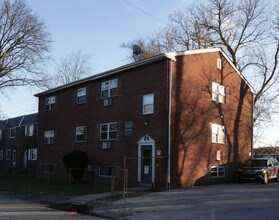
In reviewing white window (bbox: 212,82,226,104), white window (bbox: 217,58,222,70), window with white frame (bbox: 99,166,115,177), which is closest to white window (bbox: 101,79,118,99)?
window with white frame (bbox: 99,166,115,177)

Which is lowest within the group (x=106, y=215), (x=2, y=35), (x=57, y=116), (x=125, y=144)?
(x=106, y=215)

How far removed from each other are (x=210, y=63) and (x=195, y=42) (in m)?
17.7

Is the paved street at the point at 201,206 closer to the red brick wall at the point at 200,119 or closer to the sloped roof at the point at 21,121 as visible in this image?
the red brick wall at the point at 200,119

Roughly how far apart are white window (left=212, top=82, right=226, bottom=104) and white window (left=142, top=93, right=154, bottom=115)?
478 centimetres

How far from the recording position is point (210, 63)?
25.8 metres

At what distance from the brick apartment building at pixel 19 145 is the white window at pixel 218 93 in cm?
2296

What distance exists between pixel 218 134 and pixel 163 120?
18.5 ft

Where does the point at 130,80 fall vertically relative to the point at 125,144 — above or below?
above

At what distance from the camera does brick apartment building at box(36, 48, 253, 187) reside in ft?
74.0

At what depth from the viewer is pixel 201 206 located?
1580 cm

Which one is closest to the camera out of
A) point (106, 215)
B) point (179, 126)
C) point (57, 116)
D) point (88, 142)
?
point (106, 215)

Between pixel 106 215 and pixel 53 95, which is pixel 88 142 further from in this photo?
pixel 106 215

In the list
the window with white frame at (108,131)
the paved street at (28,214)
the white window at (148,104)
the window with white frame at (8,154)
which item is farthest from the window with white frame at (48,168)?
the window with white frame at (8,154)

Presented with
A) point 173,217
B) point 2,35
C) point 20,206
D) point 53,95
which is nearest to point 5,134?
point 2,35
